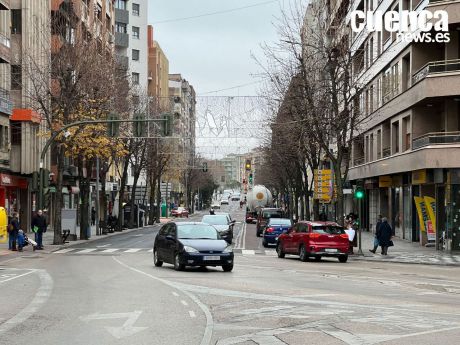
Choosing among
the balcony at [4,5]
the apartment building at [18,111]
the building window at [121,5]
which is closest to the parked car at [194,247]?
the balcony at [4,5]

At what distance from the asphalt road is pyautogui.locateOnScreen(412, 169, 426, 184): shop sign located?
46.4 ft

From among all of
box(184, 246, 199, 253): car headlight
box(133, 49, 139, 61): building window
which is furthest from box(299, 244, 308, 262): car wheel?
box(133, 49, 139, 61): building window

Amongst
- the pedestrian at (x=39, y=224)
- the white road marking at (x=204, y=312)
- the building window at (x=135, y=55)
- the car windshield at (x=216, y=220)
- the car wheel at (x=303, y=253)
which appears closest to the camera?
the white road marking at (x=204, y=312)

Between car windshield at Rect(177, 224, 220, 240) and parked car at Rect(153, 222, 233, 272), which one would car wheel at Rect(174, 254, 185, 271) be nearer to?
parked car at Rect(153, 222, 233, 272)

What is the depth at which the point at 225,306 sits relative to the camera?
1412cm

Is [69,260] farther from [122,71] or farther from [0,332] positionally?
[122,71]

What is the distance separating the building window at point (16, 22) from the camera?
49406 mm

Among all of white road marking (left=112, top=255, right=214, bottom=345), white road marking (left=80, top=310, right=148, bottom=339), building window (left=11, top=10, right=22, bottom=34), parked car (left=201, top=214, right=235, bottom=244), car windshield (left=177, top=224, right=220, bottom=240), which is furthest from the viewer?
building window (left=11, top=10, right=22, bottom=34)

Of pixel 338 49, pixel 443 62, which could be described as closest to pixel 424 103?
pixel 443 62

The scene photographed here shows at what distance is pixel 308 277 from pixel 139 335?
11.5m

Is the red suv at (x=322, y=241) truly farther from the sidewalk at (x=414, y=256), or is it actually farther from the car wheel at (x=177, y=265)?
the car wheel at (x=177, y=265)

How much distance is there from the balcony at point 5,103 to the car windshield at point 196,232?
951 inches

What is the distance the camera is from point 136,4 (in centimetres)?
11650

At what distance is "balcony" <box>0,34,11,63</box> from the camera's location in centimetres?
4388
